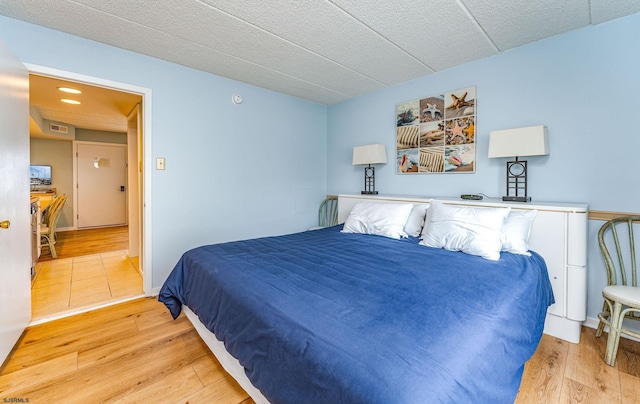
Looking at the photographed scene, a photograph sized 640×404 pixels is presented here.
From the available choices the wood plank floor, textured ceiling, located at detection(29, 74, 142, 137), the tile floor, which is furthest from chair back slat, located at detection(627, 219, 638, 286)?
textured ceiling, located at detection(29, 74, 142, 137)

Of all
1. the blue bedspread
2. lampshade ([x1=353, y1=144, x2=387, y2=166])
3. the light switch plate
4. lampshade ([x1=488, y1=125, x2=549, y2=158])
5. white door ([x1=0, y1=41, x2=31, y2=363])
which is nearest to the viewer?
the blue bedspread

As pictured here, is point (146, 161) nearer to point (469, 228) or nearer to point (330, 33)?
point (330, 33)

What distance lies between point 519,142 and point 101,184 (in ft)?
26.6

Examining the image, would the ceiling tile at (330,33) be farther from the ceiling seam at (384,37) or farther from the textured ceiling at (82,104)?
the textured ceiling at (82,104)

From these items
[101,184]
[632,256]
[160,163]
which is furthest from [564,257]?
[101,184]

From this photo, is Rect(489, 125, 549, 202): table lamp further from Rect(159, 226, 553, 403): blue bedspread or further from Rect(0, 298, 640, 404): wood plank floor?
Rect(0, 298, 640, 404): wood plank floor

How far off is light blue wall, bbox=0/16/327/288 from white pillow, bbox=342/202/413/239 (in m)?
1.32

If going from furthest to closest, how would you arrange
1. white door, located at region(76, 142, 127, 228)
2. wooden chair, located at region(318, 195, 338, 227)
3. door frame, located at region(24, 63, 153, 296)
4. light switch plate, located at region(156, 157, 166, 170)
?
white door, located at region(76, 142, 127, 228)
wooden chair, located at region(318, 195, 338, 227)
light switch plate, located at region(156, 157, 166, 170)
door frame, located at region(24, 63, 153, 296)

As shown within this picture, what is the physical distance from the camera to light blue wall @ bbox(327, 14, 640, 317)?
204 centimetres

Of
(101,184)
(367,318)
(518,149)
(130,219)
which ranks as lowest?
(367,318)

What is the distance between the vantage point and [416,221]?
2.71 meters

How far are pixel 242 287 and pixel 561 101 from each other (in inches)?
111

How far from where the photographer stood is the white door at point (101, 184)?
640 centimetres


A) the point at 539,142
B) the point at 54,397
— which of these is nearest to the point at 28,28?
the point at 54,397
